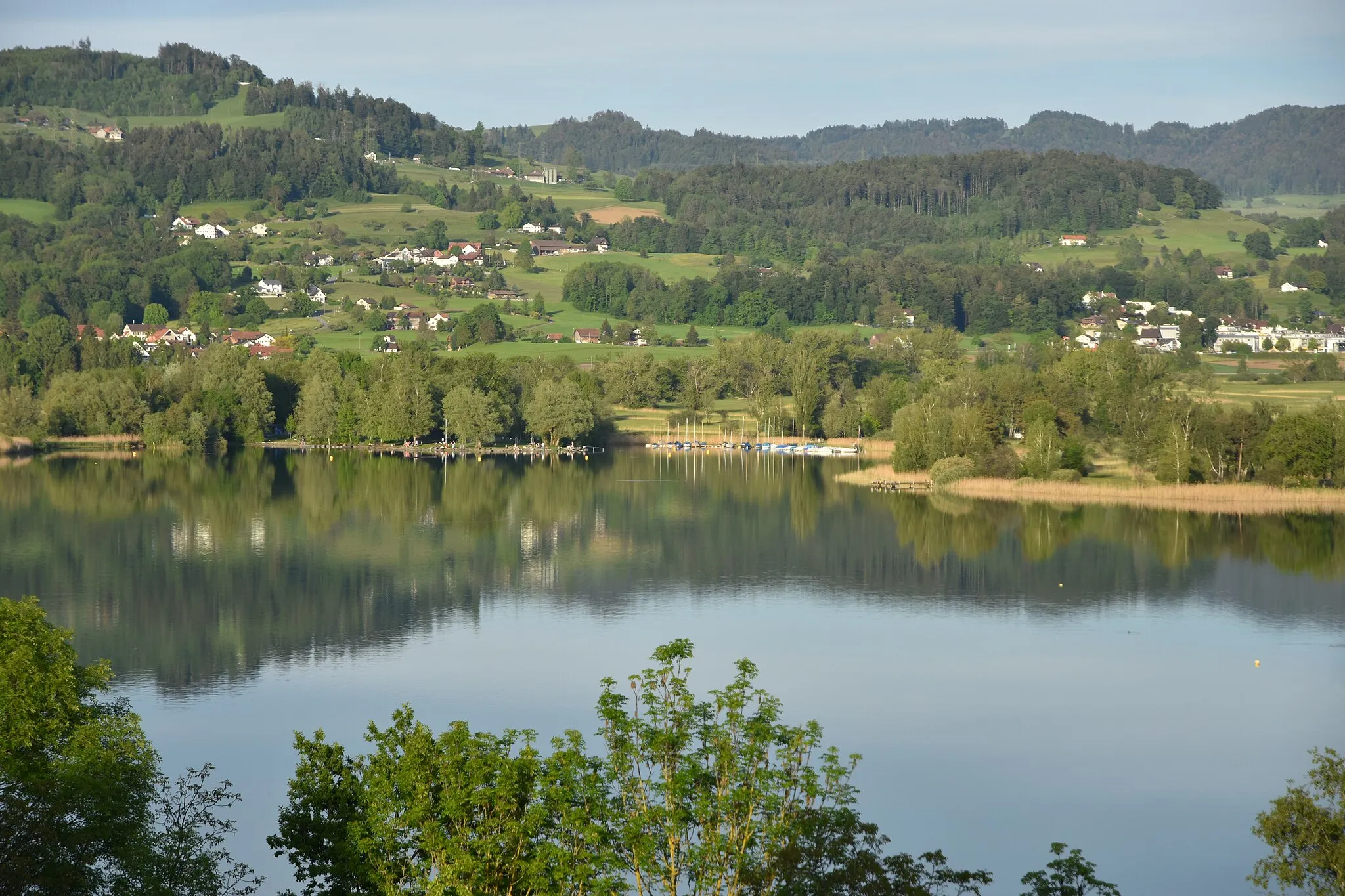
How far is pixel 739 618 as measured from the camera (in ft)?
116

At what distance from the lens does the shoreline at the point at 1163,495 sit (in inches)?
2051

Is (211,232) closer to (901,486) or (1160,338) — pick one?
(1160,338)

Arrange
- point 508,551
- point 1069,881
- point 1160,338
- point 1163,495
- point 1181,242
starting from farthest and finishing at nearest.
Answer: point 1181,242 → point 1160,338 → point 1163,495 → point 508,551 → point 1069,881

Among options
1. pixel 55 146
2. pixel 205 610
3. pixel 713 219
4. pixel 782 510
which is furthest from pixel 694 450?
pixel 55 146

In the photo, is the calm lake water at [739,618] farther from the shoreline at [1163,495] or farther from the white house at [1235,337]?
the white house at [1235,337]

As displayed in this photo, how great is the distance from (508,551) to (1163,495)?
2595 cm

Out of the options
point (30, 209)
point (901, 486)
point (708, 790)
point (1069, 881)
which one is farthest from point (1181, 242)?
point (708, 790)

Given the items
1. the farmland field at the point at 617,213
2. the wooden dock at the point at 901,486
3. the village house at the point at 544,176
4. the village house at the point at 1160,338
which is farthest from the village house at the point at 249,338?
the village house at the point at 544,176

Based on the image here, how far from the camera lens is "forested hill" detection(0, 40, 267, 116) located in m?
173

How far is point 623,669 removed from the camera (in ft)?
97.3

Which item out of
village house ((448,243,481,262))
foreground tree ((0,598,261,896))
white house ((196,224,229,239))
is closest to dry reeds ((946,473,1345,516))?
foreground tree ((0,598,261,896))

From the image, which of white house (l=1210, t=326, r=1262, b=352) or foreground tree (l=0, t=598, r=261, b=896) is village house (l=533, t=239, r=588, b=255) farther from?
foreground tree (l=0, t=598, r=261, b=896)

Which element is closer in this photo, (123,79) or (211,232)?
→ (211,232)

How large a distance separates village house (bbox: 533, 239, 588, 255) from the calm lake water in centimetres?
7698
